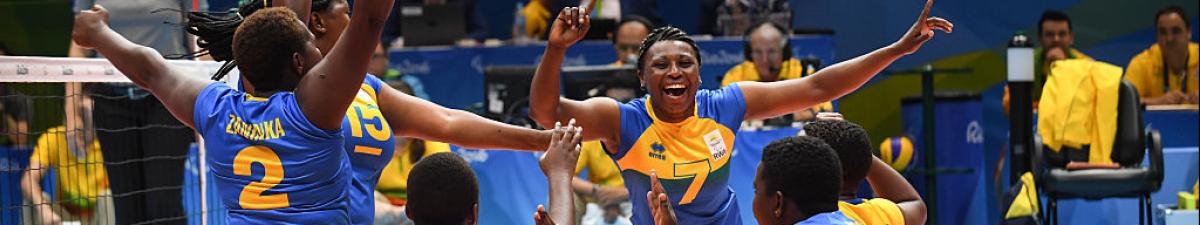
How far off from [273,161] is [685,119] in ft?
7.21

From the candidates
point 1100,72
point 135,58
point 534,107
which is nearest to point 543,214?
point 135,58

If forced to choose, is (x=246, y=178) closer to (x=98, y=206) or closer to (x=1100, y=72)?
(x=98, y=206)

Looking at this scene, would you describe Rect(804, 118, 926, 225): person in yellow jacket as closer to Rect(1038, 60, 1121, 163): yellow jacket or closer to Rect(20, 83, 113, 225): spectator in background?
Rect(20, 83, 113, 225): spectator in background

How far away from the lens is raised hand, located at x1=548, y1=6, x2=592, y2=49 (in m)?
4.82

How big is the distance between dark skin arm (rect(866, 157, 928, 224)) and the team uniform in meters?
0.15

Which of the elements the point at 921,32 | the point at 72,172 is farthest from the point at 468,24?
the point at 921,32

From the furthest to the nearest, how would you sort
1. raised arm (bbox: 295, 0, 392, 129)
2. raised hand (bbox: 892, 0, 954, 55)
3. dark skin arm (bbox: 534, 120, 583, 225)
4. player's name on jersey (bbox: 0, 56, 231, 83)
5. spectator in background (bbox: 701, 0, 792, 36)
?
spectator in background (bbox: 701, 0, 792, 36), player's name on jersey (bbox: 0, 56, 231, 83), raised hand (bbox: 892, 0, 954, 55), dark skin arm (bbox: 534, 120, 583, 225), raised arm (bbox: 295, 0, 392, 129)

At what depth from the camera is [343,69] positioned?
3855mm

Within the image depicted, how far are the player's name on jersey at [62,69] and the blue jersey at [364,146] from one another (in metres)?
1.23

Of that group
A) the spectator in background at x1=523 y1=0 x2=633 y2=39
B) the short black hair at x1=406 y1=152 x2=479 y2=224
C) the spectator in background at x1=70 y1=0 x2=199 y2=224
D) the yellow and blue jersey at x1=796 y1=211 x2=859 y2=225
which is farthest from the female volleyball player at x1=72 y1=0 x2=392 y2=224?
the spectator in background at x1=523 y1=0 x2=633 y2=39

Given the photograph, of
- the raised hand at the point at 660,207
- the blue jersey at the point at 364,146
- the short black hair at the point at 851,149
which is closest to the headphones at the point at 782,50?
the short black hair at the point at 851,149

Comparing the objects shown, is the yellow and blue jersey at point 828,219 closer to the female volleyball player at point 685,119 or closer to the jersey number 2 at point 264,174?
the jersey number 2 at point 264,174

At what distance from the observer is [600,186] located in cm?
923

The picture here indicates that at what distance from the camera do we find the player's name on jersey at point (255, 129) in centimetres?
397
